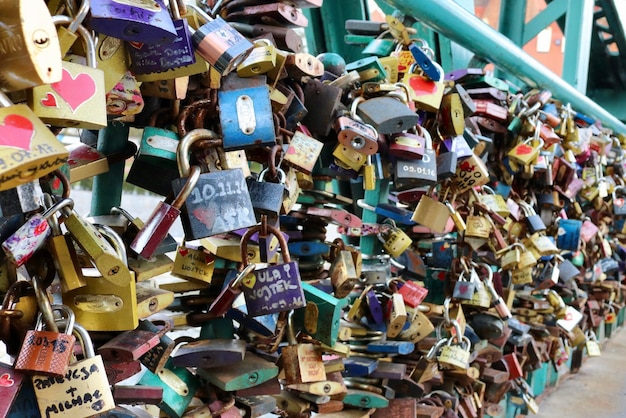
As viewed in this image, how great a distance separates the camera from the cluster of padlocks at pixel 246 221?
63 cm

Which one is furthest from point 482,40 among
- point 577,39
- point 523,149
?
point 577,39

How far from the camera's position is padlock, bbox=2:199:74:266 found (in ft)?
2.01

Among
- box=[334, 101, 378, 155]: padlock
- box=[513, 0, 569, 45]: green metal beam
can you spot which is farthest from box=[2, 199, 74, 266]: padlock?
box=[513, 0, 569, 45]: green metal beam

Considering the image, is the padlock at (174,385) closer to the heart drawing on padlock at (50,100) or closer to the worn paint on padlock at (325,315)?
the worn paint on padlock at (325,315)

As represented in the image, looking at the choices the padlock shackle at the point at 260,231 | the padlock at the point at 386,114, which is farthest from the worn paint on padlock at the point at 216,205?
the padlock at the point at 386,114

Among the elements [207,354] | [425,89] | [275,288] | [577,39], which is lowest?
[207,354]

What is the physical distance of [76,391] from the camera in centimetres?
64

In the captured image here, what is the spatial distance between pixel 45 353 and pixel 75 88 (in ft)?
0.83

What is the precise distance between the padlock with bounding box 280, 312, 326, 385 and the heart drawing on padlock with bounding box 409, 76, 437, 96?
541mm

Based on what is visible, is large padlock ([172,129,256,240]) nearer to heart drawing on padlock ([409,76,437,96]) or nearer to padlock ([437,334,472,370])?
heart drawing on padlock ([409,76,437,96])

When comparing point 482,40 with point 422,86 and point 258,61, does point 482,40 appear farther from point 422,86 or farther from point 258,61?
point 258,61

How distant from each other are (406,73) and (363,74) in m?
0.17

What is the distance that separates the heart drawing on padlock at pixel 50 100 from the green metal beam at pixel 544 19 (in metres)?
3.04

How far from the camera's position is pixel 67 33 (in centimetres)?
62
